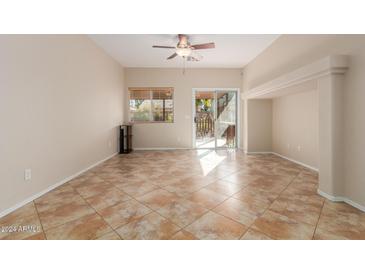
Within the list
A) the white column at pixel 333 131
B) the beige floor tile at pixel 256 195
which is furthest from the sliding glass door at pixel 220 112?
the white column at pixel 333 131

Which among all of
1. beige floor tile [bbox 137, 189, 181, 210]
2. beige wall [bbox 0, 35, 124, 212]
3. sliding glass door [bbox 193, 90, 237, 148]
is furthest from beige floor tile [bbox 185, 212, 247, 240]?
sliding glass door [bbox 193, 90, 237, 148]

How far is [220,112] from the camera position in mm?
5594

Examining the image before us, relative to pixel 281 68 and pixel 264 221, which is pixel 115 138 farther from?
pixel 281 68

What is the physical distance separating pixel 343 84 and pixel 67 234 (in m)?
3.44

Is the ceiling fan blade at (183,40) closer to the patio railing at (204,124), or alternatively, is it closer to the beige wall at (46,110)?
the beige wall at (46,110)

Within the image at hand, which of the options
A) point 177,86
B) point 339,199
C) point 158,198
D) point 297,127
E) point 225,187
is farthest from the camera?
point 177,86

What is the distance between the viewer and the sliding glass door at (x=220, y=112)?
5.53 m

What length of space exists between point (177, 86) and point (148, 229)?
478 cm

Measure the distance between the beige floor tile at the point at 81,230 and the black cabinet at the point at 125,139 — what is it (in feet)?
11.3

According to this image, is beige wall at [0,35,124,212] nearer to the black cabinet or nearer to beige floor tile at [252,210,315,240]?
the black cabinet

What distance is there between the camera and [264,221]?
5.07 ft

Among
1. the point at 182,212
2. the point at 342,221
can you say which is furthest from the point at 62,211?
the point at 342,221

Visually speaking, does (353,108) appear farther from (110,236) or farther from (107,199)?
(107,199)
